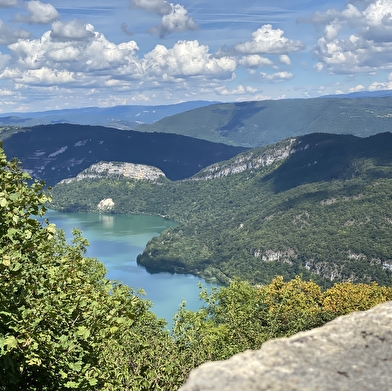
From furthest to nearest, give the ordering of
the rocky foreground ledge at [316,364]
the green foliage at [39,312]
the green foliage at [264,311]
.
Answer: the green foliage at [264,311], the green foliage at [39,312], the rocky foreground ledge at [316,364]

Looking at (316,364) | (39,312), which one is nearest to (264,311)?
(39,312)

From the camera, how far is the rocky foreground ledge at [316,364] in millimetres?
5633

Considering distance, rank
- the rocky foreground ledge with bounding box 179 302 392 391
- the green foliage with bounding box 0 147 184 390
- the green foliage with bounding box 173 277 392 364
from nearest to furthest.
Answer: the rocky foreground ledge with bounding box 179 302 392 391 → the green foliage with bounding box 0 147 184 390 → the green foliage with bounding box 173 277 392 364

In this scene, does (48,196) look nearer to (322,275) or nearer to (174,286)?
(174,286)

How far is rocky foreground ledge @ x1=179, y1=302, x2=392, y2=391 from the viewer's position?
563 centimetres

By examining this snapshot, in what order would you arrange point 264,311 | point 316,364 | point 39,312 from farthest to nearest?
1. point 264,311
2. point 39,312
3. point 316,364

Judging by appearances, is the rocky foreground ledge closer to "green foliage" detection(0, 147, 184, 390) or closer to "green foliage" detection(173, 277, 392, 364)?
"green foliage" detection(0, 147, 184, 390)

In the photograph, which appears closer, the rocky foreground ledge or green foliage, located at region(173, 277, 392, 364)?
the rocky foreground ledge

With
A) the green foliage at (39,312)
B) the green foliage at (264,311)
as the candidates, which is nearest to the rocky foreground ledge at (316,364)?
the green foliage at (39,312)

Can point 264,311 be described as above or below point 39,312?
below

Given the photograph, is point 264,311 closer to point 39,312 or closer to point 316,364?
point 39,312

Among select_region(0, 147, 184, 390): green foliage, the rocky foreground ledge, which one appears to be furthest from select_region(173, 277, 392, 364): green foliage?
the rocky foreground ledge

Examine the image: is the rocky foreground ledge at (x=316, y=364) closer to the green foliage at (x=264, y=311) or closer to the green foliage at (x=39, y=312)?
the green foliage at (x=39, y=312)

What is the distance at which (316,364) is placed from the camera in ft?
20.1
